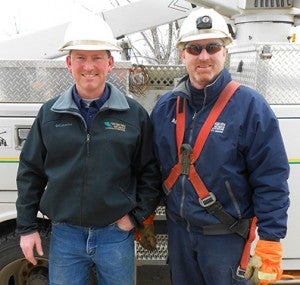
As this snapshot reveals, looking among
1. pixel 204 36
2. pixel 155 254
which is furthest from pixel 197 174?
pixel 155 254

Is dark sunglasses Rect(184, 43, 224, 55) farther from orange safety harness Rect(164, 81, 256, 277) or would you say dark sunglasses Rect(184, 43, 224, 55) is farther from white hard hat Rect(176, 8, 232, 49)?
orange safety harness Rect(164, 81, 256, 277)

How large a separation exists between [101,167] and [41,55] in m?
2.69

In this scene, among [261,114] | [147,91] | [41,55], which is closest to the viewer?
[261,114]

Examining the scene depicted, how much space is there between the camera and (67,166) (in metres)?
2.63

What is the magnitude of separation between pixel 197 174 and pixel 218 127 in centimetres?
29

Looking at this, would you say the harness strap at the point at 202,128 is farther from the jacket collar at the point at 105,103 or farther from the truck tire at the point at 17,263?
the truck tire at the point at 17,263

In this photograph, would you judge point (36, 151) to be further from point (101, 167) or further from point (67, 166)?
point (101, 167)

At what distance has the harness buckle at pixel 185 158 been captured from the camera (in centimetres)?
263

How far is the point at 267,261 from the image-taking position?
255cm

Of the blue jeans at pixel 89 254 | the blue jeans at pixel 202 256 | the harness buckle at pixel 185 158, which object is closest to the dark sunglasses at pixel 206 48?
the harness buckle at pixel 185 158

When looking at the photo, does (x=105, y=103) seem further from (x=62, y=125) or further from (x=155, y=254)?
(x=155, y=254)

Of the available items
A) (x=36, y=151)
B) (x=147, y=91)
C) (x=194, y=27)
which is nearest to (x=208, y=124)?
(x=194, y=27)

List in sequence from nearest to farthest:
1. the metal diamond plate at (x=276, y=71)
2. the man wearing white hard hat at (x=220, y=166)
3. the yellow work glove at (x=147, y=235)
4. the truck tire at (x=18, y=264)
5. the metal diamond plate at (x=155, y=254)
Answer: the man wearing white hard hat at (x=220, y=166) < the yellow work glove at (x=147, y=235) < the metal diamond plate at (x=276, y=71) < the truck tire at (x=18, y=264) < the metal diamond plate at (x=155, y=254)

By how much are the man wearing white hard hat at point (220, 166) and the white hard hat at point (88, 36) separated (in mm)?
436
